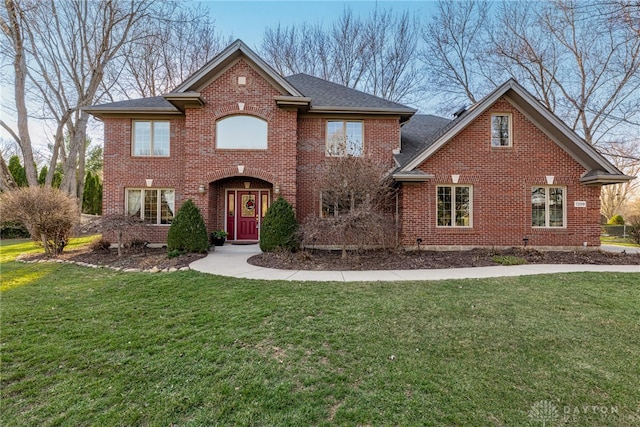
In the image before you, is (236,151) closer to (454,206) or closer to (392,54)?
(454,206)

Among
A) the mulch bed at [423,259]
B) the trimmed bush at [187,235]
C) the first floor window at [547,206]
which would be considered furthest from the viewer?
the first floor window at [547,206]

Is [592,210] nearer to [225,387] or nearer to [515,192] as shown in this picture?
[515,192]

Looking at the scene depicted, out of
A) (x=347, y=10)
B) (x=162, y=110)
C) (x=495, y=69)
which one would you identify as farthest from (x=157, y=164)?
(x=495, y=69)

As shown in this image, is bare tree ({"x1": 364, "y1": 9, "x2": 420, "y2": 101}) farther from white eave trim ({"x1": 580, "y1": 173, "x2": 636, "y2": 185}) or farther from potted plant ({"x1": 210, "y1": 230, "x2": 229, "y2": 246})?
potted plant ({"x1": 210, "y1": 230, "x2": 229, "y2": 246})

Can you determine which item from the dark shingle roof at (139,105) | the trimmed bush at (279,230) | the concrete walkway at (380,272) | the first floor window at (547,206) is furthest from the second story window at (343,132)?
the first floor window at (547,206)

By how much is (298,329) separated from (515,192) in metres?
10.0

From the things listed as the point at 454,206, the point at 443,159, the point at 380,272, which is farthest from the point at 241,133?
the point at 454,206

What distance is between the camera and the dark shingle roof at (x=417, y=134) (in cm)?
1119

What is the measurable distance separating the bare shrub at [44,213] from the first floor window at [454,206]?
1276 cm

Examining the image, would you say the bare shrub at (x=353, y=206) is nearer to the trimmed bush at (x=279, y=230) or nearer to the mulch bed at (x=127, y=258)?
the trimmed bush at (x=279, y=230)

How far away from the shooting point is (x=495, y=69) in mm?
19750

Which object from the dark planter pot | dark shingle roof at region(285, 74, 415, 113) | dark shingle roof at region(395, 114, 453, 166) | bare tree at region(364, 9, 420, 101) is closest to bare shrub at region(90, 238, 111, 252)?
the dark planter pot

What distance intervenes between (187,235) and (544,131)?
13.1m

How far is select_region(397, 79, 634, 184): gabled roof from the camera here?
9.51m
